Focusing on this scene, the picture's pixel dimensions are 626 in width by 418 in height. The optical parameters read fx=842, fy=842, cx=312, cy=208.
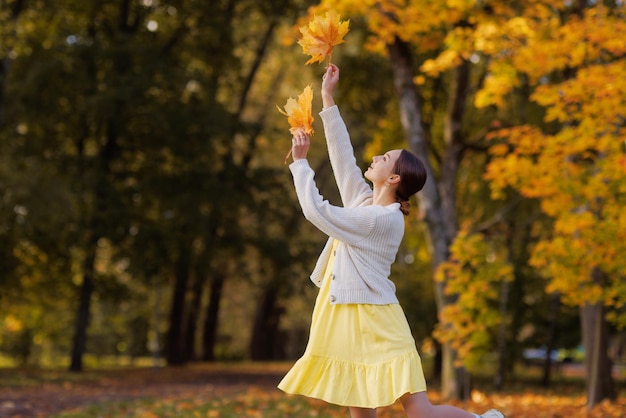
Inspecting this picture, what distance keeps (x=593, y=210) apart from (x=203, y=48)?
528 inches

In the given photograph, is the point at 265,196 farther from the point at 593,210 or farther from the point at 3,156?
the point at 593,210

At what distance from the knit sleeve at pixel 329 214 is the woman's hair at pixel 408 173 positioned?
21cm

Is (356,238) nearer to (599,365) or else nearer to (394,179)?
(394,179)

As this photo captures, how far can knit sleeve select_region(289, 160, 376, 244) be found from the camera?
3.66 meters

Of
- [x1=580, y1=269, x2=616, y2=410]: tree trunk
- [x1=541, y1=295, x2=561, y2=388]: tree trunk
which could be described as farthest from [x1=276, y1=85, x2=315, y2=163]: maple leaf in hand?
[x1=541, y1=295, x2=561, y2=388]: tree trunk

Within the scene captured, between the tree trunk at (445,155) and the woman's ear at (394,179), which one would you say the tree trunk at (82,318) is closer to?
the tree trunk at (445,155)

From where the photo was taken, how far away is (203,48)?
2105cm

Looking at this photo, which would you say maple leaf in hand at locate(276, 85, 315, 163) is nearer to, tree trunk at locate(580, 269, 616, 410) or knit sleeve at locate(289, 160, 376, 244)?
knit sleeve at locate(289, 160, 376, 244)

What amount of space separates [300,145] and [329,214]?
13.9 inches

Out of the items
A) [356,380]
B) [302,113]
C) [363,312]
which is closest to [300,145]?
[302,113]

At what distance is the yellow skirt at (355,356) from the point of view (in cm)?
372

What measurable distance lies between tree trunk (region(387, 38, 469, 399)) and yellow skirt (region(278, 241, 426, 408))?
8499mm

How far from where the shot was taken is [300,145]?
12.4 ft

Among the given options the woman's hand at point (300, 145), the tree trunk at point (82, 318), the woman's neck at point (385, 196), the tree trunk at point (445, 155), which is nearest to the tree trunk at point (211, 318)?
the tree trunk at point (82, 318)
